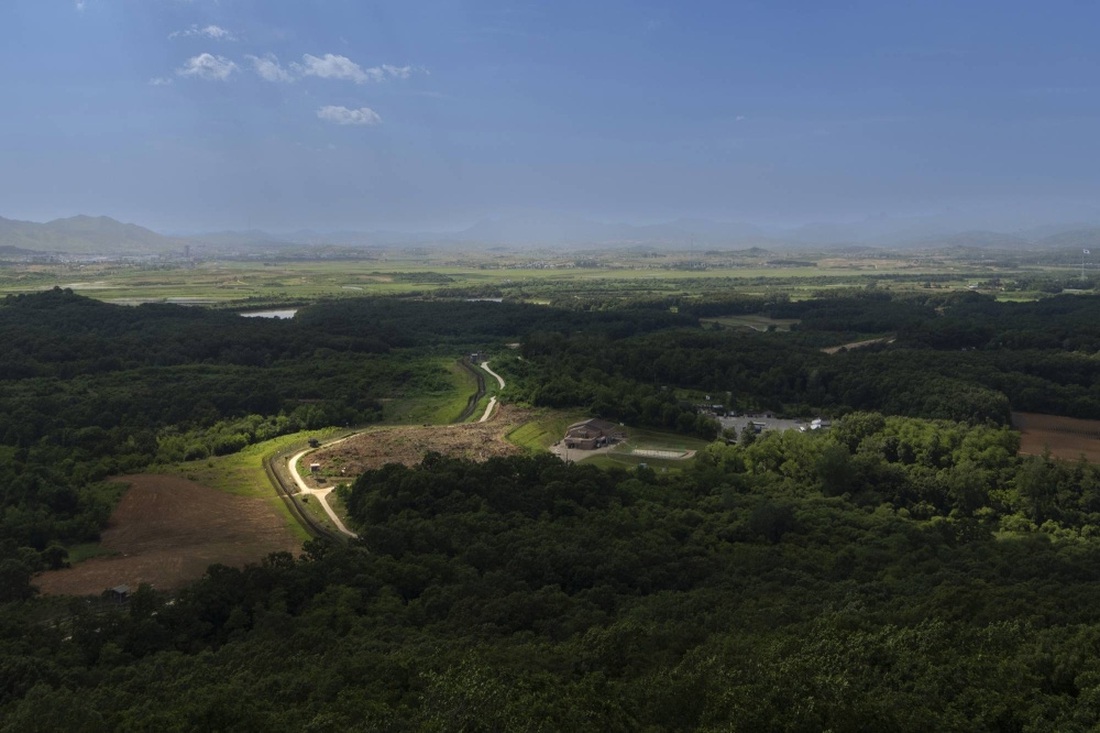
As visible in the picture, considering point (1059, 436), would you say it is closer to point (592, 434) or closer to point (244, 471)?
point (592, 434)

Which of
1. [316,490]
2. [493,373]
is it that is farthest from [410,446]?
[493,373]

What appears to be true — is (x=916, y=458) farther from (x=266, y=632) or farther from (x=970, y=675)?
(x=266, y=632)

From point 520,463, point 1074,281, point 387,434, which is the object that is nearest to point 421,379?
point 387,434


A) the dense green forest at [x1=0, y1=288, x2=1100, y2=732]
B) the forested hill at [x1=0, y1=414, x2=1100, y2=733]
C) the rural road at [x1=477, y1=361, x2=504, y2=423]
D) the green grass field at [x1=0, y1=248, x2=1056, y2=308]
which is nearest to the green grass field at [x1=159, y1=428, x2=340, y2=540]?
the dense green forest at [x1=0, y1=288, x2=1100, y2=732]

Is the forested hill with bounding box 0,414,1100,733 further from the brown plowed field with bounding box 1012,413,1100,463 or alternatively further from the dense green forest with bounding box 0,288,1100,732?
the brown plowed field with bounding box 1012,413,1100,463

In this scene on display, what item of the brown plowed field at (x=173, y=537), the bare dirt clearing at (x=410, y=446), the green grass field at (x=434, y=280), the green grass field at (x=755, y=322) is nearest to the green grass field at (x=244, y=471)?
the brown plowed field at (x=173, y=537)
